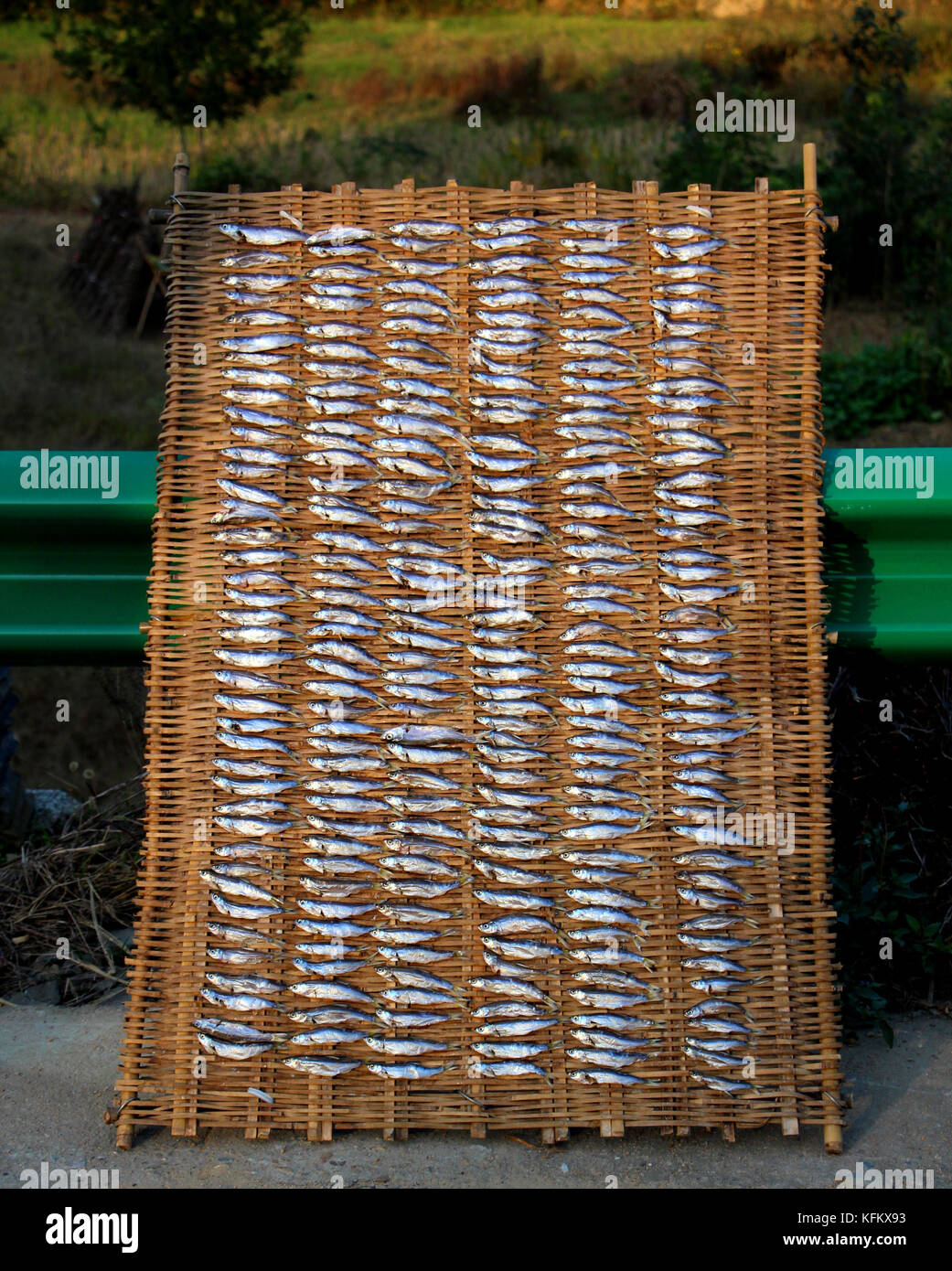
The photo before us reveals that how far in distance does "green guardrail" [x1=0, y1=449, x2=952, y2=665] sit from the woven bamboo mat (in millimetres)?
429

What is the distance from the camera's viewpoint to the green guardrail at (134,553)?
4.54m

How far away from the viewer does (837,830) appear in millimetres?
5547

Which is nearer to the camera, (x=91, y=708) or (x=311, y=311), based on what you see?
(x=311, y=311)

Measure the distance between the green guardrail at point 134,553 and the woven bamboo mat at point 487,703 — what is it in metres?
0.43

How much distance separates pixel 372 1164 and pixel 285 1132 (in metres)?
0.35

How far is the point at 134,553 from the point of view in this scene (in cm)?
475

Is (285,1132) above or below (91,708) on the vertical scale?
below

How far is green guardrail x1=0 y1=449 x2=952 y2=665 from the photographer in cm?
454

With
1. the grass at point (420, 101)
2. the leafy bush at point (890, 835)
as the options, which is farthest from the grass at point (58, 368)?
the leafy bush at point (890, 835)

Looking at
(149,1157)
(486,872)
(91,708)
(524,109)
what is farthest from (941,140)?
(149,1157)

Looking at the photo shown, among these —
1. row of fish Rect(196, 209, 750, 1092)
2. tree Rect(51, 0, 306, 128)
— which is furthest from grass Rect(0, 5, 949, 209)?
row of fish Rect(196, 209, 750, 1092)

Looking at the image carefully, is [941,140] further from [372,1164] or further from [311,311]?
[372,1164]

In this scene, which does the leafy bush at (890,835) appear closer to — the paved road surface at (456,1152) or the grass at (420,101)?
the paved road surface at (456,1152)

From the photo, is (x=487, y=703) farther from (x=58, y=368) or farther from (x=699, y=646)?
(x=58, y=368)
